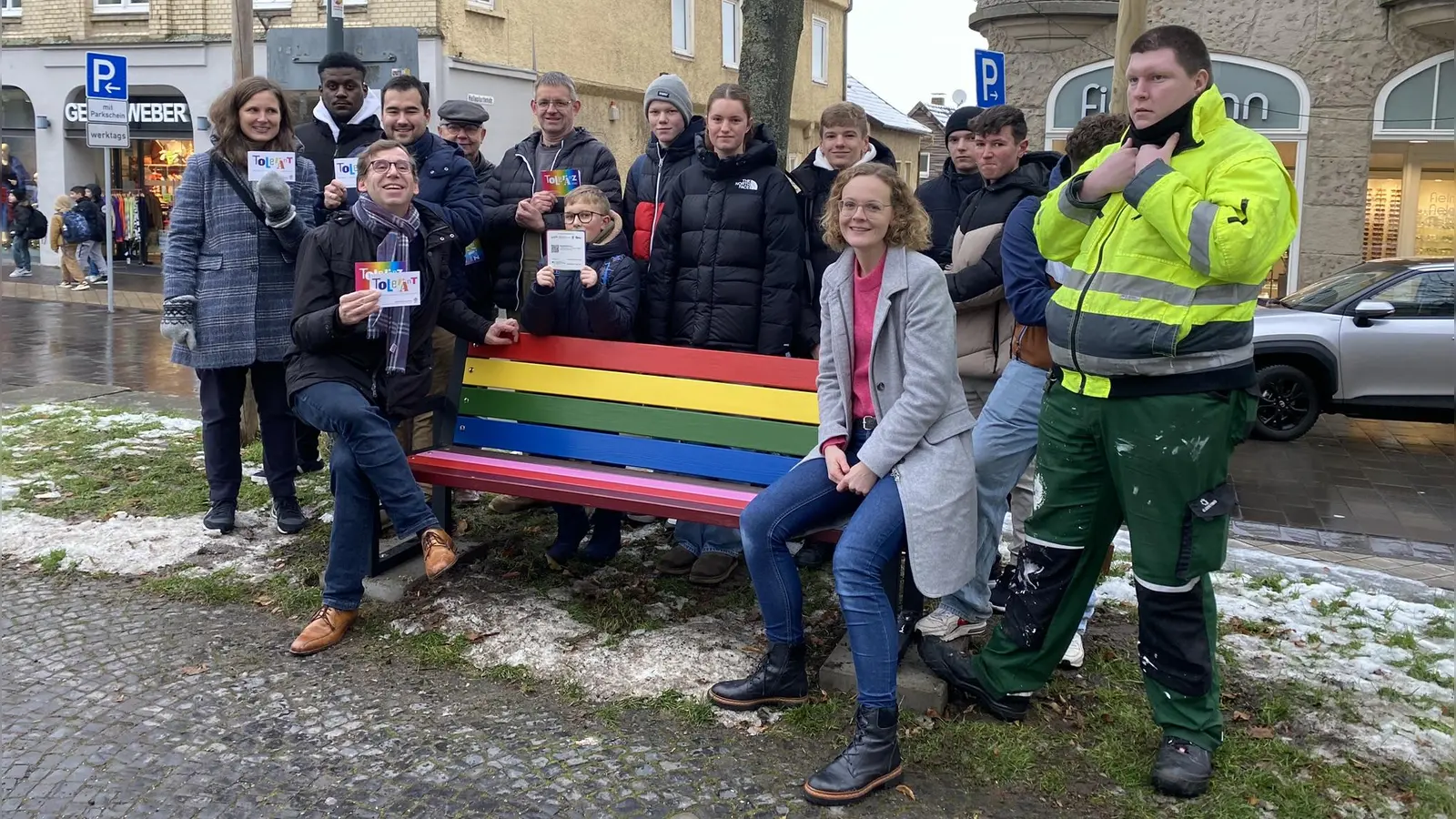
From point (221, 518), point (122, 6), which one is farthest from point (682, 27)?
point (221, 518)

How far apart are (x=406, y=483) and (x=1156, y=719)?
2.82m

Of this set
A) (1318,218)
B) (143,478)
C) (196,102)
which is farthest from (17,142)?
(1318,218)

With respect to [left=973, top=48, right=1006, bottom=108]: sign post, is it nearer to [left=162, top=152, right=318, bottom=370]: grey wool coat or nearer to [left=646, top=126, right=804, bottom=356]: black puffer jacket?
[left=646, top=126, right=804, bottom=356]: black puffer jacket

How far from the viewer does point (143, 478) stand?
22.2 ft

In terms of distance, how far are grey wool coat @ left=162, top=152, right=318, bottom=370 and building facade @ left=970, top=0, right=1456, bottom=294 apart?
40.1 feet

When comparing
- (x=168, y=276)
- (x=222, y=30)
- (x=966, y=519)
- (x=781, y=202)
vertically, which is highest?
(x=222, y=30)

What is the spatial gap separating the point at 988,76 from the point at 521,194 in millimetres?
6497

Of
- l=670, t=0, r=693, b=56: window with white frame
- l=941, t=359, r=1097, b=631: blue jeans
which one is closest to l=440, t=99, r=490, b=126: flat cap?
l=941, t=359, r=1097, b=631: blue jeans

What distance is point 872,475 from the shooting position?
3.71m

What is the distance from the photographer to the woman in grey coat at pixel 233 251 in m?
5.50

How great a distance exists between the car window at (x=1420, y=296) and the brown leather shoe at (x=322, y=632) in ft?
29.4

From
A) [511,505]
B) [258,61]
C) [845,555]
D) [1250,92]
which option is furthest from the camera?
[258,61]

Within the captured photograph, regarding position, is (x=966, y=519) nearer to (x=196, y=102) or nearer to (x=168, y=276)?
(x=168, y=276)

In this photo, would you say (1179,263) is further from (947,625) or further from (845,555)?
(947,625)
